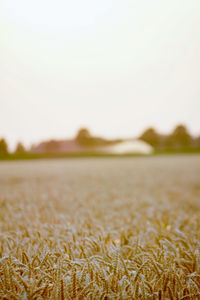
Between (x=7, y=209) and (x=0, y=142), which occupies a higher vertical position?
(x=0, y=142)

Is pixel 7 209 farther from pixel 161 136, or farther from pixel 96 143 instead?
pixel 161 136

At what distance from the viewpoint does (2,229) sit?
3064 millimetres

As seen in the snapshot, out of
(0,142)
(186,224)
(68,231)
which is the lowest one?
(186,224)

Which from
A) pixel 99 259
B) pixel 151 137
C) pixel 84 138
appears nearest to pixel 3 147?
pixel 84 138

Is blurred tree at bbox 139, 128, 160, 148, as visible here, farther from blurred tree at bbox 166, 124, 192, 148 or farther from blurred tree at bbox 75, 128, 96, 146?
blurred tree at bbox 75, 128, 96, 146

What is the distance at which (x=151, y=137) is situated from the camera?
81312mm

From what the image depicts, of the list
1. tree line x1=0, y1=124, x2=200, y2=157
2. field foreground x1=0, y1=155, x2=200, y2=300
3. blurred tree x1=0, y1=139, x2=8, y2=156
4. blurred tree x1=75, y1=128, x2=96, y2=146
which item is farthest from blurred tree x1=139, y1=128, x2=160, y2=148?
field foreground x1=0, y1=155, x2=200, y2=300

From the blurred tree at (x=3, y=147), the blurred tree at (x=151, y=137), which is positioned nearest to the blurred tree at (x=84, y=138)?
the blurred tree at (x=151, y=137)

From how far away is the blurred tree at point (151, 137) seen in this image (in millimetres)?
79562

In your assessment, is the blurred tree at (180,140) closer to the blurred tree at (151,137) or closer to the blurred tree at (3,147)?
the blurred tree at (151,137)

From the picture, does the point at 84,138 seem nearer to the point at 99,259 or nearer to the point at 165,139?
the point at 165,139

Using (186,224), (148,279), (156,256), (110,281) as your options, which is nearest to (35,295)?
(110,281)

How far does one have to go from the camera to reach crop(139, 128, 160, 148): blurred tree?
7956 centimetres

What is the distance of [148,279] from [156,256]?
271mm
